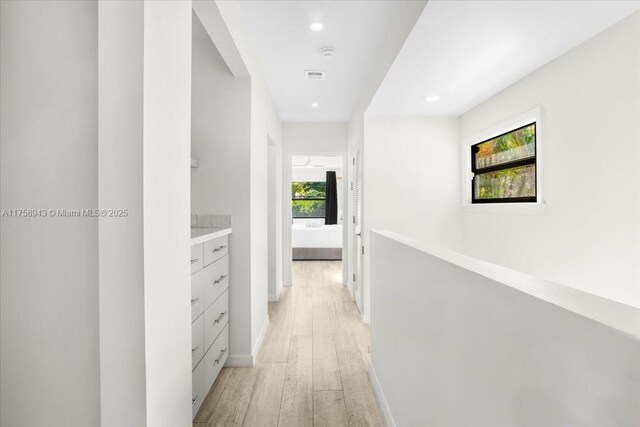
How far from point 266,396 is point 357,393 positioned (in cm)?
55

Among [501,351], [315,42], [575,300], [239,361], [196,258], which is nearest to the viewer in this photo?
[575,300]

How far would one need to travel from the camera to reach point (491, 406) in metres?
0.82

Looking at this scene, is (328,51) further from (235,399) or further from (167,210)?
(235,399)

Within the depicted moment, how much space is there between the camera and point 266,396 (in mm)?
2248

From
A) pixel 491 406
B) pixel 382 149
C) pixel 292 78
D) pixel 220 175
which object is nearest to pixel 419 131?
pixel 382 149

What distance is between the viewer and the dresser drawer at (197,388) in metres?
1.90

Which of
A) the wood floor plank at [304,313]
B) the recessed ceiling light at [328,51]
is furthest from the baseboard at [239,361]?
the recessed ceiling light at [328,51]

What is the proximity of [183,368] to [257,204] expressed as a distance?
1737 mm

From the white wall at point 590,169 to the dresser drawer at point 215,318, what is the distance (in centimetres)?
224

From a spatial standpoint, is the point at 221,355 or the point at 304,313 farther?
the point at 304,313

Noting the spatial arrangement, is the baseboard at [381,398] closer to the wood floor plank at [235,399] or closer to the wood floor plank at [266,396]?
the wood floor plank at [266,396]

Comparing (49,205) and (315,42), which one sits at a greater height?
(315,42)

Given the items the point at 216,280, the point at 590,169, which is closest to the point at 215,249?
the point at 216,280

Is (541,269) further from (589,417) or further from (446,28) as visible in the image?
(589,417)
